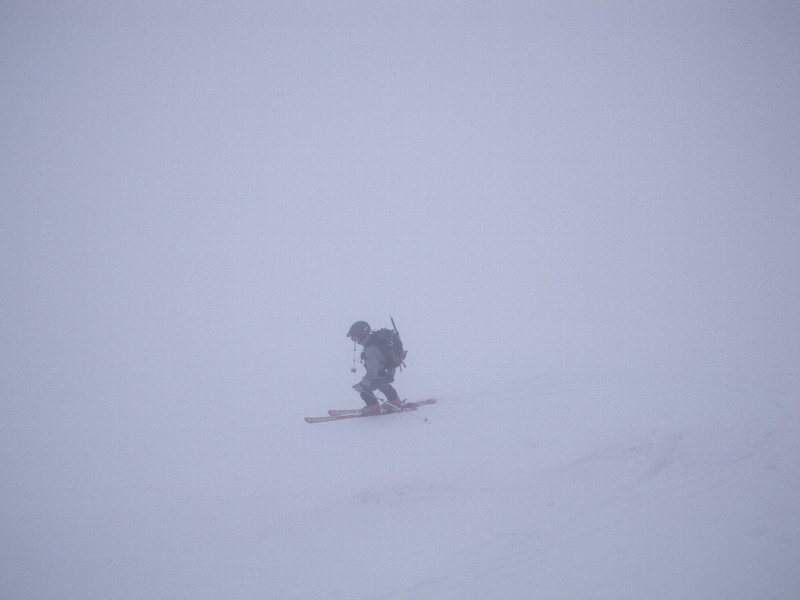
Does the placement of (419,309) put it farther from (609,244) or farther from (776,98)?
(776,98)

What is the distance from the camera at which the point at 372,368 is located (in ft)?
26.3

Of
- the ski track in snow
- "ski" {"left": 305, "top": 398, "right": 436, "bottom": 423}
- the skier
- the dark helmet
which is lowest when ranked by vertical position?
the ski track in snow

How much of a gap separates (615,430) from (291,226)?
41.9m

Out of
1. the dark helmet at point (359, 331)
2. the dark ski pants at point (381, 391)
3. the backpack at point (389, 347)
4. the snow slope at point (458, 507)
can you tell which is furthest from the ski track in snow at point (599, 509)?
the dark helmet at point (359, 331)

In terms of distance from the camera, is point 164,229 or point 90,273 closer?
point 90,273

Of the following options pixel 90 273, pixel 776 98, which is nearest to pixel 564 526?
pixel 90 273

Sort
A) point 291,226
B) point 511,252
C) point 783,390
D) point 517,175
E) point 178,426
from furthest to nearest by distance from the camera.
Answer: point 517,175, point 291,226, point 511,252, point 178,426, point 783,390

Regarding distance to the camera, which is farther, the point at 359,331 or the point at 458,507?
the point at 359,331

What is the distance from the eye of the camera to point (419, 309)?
16.7 meters

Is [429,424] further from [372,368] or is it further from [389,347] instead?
[389,347]

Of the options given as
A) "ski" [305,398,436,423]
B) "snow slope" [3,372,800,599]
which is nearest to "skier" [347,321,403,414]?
"ski" [305,398,436,423]

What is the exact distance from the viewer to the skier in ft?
26.1

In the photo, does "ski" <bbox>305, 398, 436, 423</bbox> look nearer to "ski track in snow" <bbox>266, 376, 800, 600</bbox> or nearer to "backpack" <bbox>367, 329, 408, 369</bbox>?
"ski track in snow" <bbox>266, 376, 800, 600</bbox>

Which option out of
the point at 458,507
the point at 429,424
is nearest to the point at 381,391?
the point at 429,424
